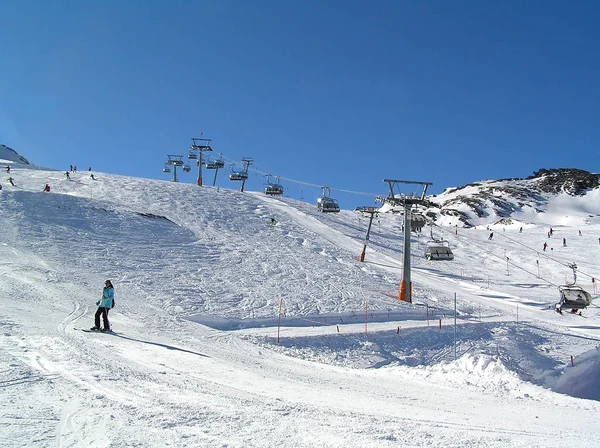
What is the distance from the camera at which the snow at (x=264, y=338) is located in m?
6.41

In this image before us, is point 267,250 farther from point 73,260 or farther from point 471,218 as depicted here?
point 471,218

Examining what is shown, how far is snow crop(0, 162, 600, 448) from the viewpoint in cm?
641

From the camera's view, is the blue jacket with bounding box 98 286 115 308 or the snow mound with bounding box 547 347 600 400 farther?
the snow mound with bounding box 547 347 600 400

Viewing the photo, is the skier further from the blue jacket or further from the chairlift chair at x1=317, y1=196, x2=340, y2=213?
the chairlift chair at x1=317, y1=196, x2=340, y2=213

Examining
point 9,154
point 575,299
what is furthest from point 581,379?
point 9,154

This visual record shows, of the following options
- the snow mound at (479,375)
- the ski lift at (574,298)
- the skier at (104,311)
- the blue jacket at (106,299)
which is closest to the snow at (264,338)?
the snow mound at (479,375)

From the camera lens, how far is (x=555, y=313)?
87.3 feet

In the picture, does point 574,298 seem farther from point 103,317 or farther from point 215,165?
point 215,165

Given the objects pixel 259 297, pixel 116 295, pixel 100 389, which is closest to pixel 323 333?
pixel 259 297

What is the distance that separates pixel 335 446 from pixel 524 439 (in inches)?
118

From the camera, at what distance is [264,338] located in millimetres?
15438

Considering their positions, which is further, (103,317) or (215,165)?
(215,165)

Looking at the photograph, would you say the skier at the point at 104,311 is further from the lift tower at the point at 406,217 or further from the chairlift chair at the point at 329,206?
the chairlift chair at the point at 329,206

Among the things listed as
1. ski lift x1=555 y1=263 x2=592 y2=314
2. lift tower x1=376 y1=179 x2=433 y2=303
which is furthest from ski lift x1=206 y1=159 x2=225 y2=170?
ski lift x1=555 y1=263 x2=592 y2=314
